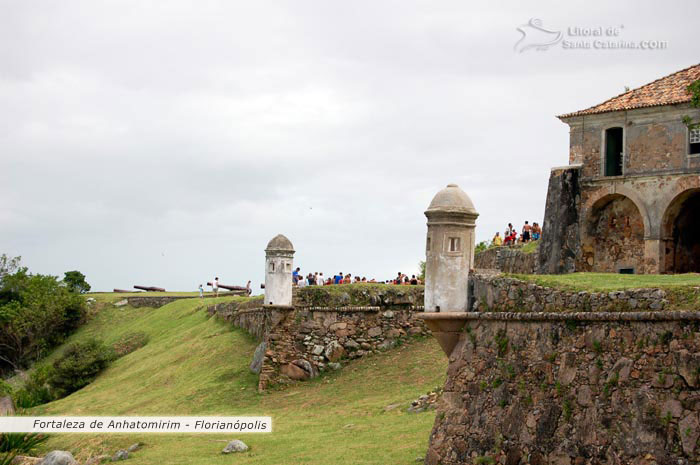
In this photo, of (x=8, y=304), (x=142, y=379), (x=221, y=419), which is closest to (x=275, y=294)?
(x=221, y=419)

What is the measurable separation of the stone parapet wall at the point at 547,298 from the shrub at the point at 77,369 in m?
24.4

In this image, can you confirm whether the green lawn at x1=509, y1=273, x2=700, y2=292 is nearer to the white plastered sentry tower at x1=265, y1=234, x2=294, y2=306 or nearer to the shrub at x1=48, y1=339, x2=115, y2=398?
the white plastered sentry tower at x1=265, y1=234, x2=294, y2=306

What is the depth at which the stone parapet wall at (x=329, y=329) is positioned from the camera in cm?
2711

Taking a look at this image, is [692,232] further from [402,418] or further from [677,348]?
[677,348]

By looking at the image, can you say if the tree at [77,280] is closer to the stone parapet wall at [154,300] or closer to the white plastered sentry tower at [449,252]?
the stone parapet wall at [154,300]

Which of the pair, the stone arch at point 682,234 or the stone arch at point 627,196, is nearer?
the stone arch at point 682,234

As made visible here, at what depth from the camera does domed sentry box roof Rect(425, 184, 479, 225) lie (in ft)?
53.0

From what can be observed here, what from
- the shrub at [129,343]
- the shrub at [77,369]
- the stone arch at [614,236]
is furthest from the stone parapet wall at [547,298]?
the shrub at [129,343]

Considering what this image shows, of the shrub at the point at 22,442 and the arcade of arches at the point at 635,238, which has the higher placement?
the arcade of arches at the point at 635,238

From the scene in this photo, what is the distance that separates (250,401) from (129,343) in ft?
56.5

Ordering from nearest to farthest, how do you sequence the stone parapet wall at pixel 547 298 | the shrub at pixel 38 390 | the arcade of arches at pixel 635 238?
the stone parapet wall at pixel 547 298 → the arcade of arches at pixel 635 238 → the shrub at pixel 38 390

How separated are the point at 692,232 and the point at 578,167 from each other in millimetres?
3722

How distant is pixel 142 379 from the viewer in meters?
32.1

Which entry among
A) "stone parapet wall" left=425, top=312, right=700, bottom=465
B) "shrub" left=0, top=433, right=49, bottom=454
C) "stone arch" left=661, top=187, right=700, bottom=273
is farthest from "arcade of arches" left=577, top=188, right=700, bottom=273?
"shrub" left=0, top=433, right=49, bottom=454
